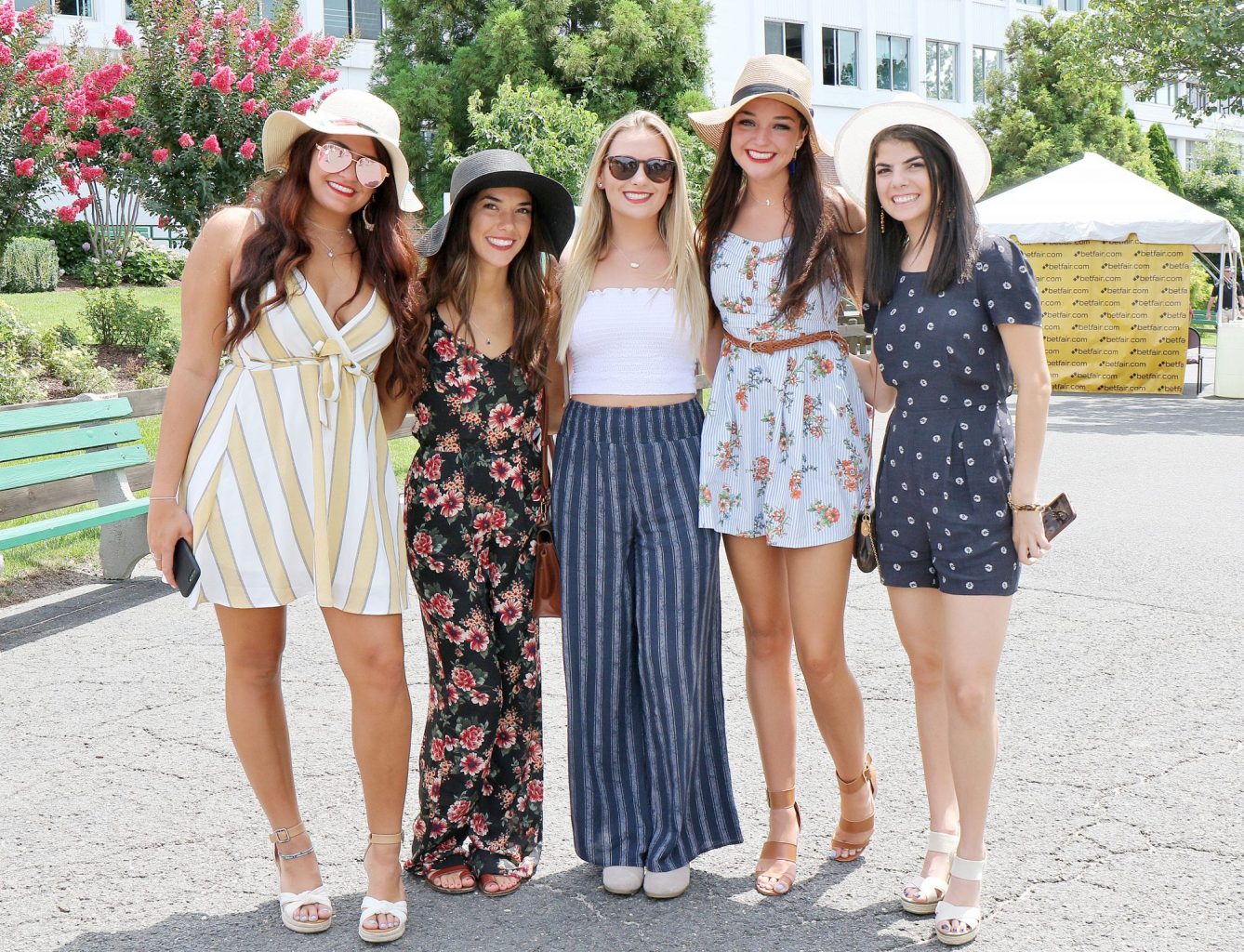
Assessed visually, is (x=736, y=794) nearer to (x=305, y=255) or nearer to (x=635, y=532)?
(x=635, y=532)

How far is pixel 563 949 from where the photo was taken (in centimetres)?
311

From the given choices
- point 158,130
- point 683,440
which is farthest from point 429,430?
point 158,130

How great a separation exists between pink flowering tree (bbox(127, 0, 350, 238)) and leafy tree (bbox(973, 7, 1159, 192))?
19.5 m

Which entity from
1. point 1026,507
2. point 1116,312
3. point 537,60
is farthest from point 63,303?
point 1026,507

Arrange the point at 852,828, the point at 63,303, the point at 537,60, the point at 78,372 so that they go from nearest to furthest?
1. the point at 852,828
2. the point at 78,372
3. the point at 63,303
4. the point at 537,60

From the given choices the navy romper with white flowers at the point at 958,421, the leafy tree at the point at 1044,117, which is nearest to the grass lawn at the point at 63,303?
the navy romper with white flowers at the point at 958,421

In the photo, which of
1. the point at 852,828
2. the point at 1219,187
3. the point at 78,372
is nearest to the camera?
the point at 852,828

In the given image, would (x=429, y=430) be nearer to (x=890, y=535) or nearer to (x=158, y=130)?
(x=890, y=535)

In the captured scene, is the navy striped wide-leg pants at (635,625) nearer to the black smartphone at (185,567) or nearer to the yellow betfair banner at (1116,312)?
the black smartphone at (185,567)

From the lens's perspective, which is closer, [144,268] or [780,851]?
[780,851]

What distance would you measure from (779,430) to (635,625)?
66 cm

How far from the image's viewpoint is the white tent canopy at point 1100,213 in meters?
15.9

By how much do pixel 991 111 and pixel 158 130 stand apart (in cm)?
2227

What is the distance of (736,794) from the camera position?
407cm
